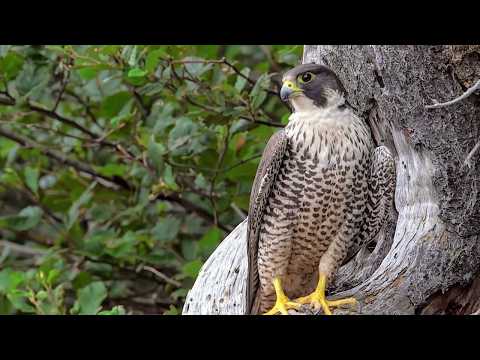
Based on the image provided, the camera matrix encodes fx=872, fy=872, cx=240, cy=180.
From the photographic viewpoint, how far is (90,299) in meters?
3.85

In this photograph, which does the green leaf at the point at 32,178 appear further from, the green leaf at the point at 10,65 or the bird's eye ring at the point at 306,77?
the bird's eye ring at the point at 306,77

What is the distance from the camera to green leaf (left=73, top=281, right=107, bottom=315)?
12.5 feet

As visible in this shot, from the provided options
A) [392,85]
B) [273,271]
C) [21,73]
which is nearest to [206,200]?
[21,73]

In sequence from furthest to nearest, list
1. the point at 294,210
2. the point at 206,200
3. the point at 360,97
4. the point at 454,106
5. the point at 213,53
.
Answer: the point at 206,200 → the point at 213,53 → the point at 360,97 → the point at 294,210 → the point at 454,106

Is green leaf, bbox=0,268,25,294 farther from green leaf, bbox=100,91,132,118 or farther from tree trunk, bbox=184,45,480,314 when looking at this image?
tree trunk, bbox=184,45,480,314

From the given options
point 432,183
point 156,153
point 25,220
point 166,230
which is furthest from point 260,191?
point 25,220

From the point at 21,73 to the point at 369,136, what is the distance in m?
1.87

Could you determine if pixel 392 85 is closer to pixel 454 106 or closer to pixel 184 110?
pixel 454 106

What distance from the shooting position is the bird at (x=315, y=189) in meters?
2.98

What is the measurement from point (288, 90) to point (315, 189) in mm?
355

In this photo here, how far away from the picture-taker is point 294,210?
306 centimetres

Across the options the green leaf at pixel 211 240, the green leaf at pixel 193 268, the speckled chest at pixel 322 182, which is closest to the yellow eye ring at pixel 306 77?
the speckled chest at pixel 322 182

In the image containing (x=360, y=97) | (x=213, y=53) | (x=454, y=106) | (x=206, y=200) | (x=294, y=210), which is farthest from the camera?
(x=206, y=200)

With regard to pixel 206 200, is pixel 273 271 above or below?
below
